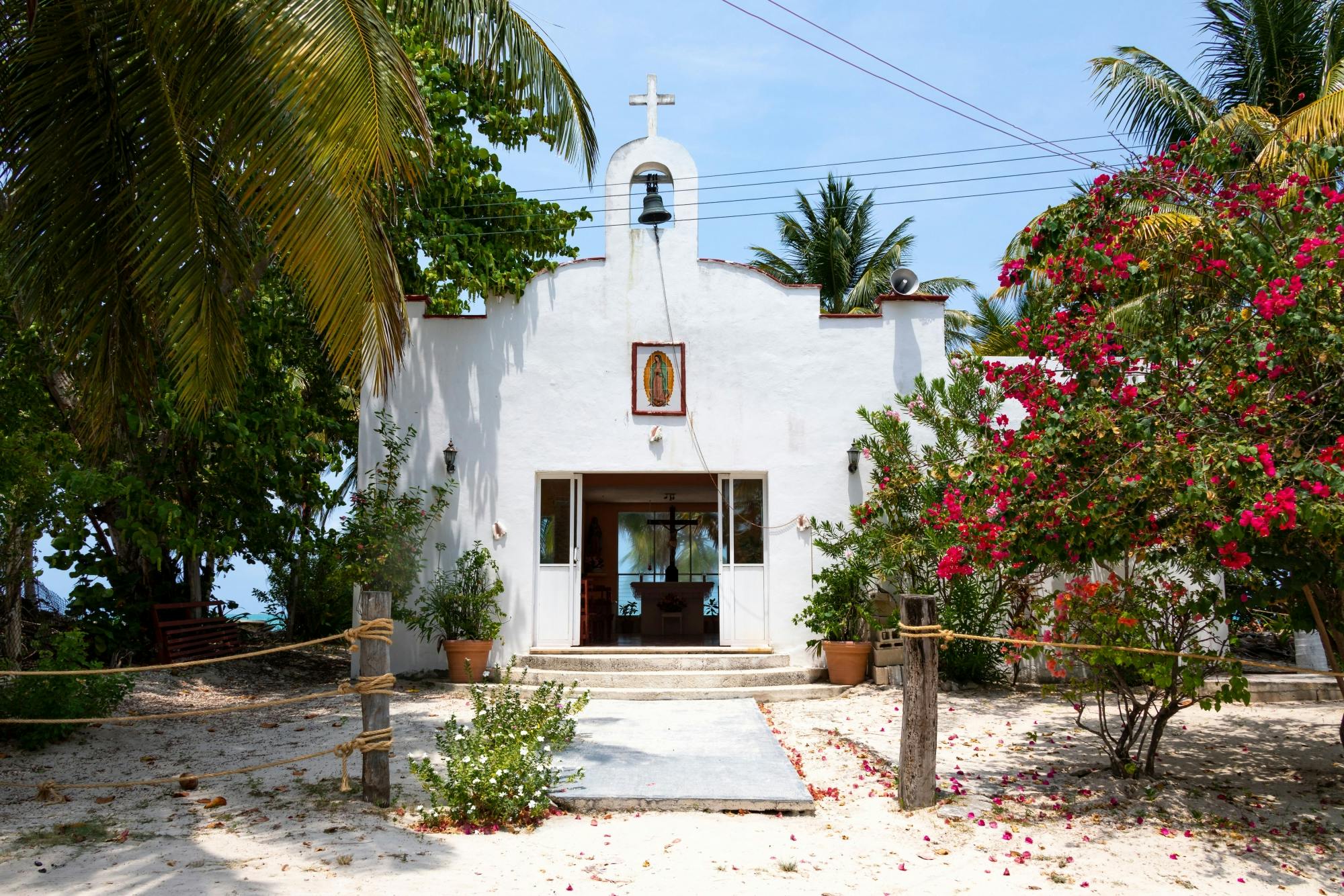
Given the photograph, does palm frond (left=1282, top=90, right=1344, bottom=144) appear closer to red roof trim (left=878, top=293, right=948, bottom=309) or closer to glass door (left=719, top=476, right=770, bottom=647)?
red roof trim (left=878, top=293, right=948, bottom=309)

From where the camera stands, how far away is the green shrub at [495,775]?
5.64m

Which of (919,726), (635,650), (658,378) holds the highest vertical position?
(658,378)

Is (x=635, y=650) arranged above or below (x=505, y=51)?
below

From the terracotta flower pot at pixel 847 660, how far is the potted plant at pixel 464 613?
3600 millimetres

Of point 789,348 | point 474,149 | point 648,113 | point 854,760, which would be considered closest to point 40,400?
point 474,149

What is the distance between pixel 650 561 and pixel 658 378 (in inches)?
191

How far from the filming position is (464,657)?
10.8 m

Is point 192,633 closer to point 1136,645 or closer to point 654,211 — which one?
point 654,211

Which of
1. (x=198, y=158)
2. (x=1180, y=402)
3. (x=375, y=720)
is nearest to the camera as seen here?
(x=1180, y=402)

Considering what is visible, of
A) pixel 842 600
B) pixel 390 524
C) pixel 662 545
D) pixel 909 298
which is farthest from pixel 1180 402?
pixel 662 545

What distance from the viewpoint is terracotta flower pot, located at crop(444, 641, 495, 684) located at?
425 inches

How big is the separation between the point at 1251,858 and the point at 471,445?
A: 8.50 meters

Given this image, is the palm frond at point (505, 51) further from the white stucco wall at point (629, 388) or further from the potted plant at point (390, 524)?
the potted plant at point (390, 524)

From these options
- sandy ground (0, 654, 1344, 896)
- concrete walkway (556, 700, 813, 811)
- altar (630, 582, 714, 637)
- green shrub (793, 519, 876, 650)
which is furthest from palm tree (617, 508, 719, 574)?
sandy ground (0, 654, 1344, 896)
